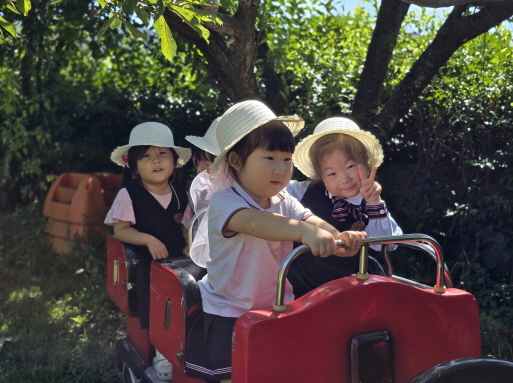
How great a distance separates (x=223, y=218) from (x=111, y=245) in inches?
61.9

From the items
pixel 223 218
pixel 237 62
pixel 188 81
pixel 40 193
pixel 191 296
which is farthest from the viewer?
pixel 40 193

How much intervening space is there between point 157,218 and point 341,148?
4.65 feet

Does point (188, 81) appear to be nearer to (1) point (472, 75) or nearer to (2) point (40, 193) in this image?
(2) point (40, 193)

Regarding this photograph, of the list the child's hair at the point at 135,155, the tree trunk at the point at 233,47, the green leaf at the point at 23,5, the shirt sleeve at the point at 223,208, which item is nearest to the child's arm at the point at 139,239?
the child's hair at the point at 135,155

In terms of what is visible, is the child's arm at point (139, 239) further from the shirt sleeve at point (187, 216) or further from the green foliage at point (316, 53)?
the green foliage at point (316, 53)

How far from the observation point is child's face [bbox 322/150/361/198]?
2658 mm

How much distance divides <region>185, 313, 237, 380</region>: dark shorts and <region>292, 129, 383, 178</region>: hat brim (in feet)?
2.96

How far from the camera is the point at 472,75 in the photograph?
4168 mm

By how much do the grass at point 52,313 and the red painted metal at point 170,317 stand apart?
101 cm

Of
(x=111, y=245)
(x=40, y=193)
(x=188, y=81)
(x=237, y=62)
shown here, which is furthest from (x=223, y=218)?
(x=40, y=193)

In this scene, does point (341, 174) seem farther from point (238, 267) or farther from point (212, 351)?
point (212, 351)

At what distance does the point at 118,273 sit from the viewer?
345 cm

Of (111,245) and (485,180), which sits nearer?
(111,245)

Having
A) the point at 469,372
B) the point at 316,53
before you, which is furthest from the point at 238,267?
the point at 316,53
